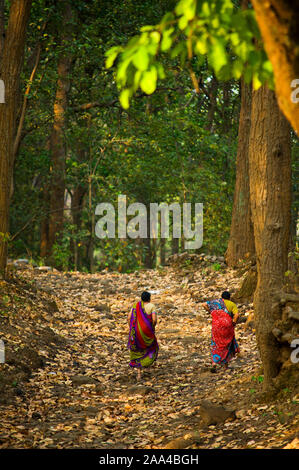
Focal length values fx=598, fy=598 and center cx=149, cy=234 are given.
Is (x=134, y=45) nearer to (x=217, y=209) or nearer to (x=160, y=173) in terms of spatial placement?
(x=217, y=209)

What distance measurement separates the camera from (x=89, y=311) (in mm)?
14938

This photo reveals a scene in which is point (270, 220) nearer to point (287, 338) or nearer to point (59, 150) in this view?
point (287, 338)

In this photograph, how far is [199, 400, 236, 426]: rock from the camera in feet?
23.6

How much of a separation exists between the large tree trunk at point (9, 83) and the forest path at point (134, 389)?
110 inches

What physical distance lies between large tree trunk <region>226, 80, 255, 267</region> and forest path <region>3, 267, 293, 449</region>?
42.6 inches

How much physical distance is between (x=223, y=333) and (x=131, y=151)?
13.2 meters

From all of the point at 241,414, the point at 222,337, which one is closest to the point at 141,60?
the point at 241,414

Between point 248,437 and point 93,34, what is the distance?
1730cm

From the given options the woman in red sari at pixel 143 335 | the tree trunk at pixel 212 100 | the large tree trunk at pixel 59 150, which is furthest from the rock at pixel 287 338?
the tree trunk at pixel 212 100

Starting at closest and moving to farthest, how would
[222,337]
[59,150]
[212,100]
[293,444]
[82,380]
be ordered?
1. [293,444]
2. [82,380]
3. [222,337]
4. [59,150]
5. [212,100]

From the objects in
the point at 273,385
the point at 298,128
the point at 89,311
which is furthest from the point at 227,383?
the point at 89,311

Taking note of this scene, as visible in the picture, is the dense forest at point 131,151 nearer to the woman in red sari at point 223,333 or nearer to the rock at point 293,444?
the woman in red sari at point 223,333

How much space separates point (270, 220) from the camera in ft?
24.9

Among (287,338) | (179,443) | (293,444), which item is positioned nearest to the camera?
(293,444)
